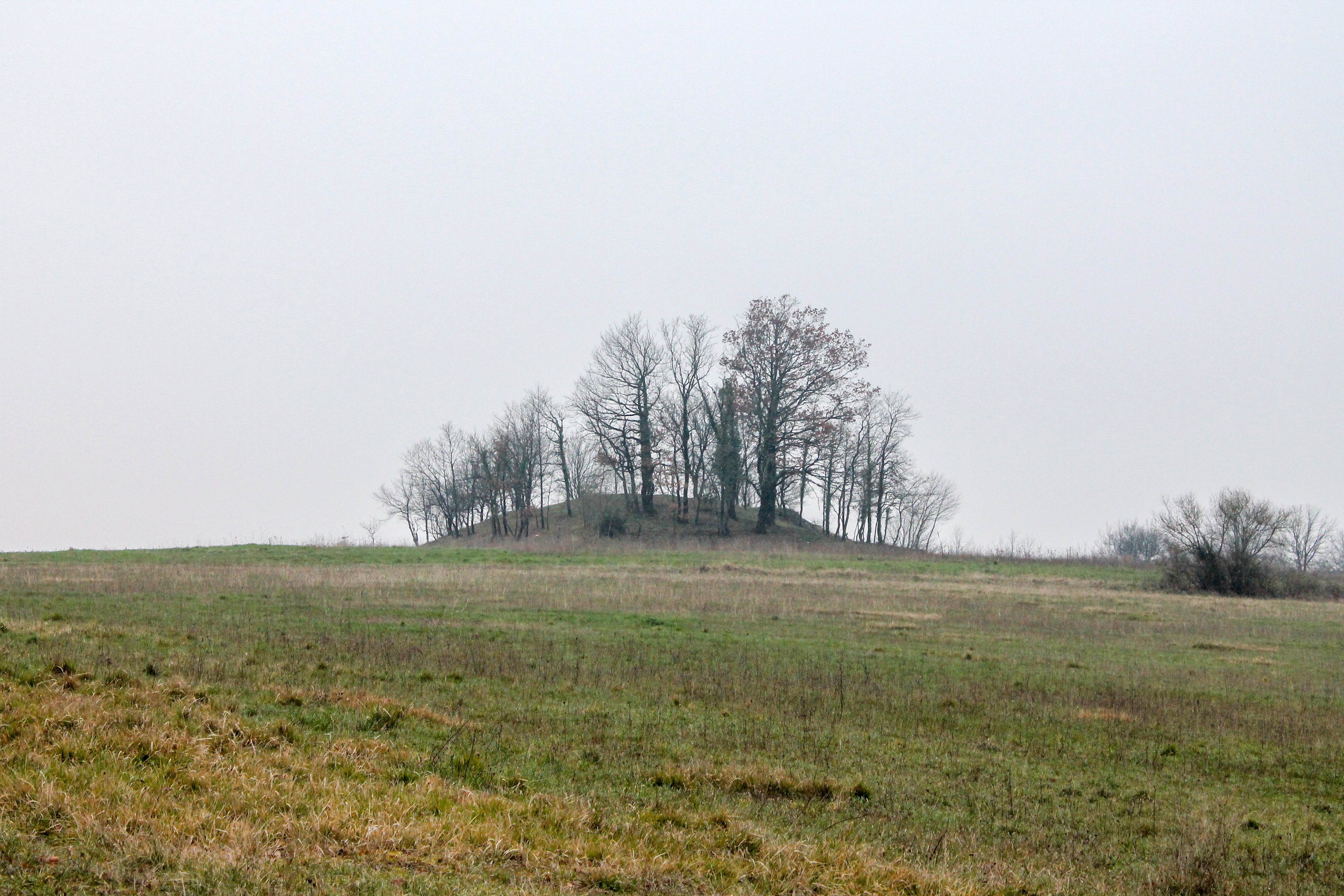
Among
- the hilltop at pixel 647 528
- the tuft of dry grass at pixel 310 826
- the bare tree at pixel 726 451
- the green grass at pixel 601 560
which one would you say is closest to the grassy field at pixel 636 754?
the tuft of dry grass at pixel 310 826

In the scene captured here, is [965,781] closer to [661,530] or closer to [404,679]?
[404,679]

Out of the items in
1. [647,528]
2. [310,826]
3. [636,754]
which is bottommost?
[636,754]

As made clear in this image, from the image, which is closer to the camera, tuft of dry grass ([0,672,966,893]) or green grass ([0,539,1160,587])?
tuft of dry grass ([0,672,966,893])

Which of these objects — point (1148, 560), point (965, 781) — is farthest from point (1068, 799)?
point (1148, 560)

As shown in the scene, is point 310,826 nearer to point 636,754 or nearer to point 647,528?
point 636,754

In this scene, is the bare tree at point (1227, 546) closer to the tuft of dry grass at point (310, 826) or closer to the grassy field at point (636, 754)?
the grassy field at point (636, 754)

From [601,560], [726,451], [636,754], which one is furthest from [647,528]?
[636,754]

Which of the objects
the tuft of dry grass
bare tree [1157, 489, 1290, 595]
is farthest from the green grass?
the tuft of dry grass

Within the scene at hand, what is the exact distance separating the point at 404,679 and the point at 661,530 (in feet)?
197

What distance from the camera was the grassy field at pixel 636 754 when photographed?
710 cm

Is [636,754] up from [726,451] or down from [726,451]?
down

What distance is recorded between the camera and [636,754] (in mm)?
11406

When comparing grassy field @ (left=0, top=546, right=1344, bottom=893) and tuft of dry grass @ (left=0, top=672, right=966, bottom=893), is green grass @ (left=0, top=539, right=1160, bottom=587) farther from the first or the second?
tuft of dry grass @ (left=0, top=672, right=966, bottom=893)

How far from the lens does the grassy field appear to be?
7.10 metres
